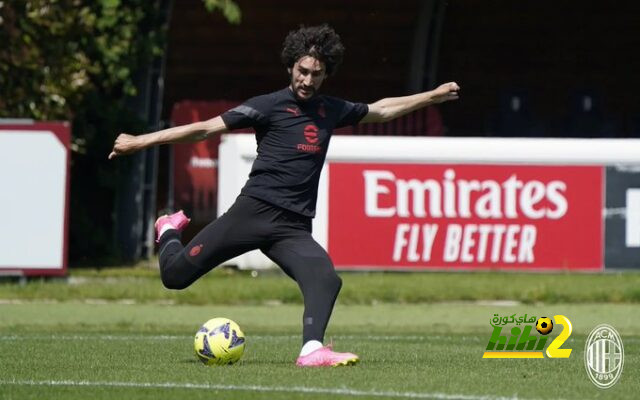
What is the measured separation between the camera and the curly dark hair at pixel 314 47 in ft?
35.2

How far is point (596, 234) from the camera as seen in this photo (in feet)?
73.7

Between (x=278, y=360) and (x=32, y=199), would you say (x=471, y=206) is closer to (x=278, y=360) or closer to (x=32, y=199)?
(x=32, y=199)

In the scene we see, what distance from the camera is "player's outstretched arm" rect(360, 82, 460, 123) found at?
11266 mm

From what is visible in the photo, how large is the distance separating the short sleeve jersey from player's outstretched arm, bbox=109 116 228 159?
7.7 inches

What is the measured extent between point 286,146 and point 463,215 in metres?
11.8

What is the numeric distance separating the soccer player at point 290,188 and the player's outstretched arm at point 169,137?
0.02 metres

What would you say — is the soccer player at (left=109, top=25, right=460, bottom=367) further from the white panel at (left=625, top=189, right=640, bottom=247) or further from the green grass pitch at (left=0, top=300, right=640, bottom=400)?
the white panel at (left=625, top=189, right=640, bottom=247)

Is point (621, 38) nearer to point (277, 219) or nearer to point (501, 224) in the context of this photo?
point (501, 224)

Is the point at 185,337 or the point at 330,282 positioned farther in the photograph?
the point at 185,337

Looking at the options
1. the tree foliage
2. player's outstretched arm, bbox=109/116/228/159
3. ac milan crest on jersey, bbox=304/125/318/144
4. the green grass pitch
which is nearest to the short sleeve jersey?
ac milan crest on jersey, bbox=304/125/318/144

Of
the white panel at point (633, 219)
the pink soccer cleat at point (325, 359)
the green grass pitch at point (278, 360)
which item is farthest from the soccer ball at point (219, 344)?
the white panel at point (633, 219)

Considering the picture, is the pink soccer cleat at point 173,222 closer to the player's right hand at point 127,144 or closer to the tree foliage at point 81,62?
the player's right hand at point 127,144

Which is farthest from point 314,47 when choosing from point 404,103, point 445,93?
point 445,93

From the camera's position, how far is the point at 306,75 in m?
10.7
